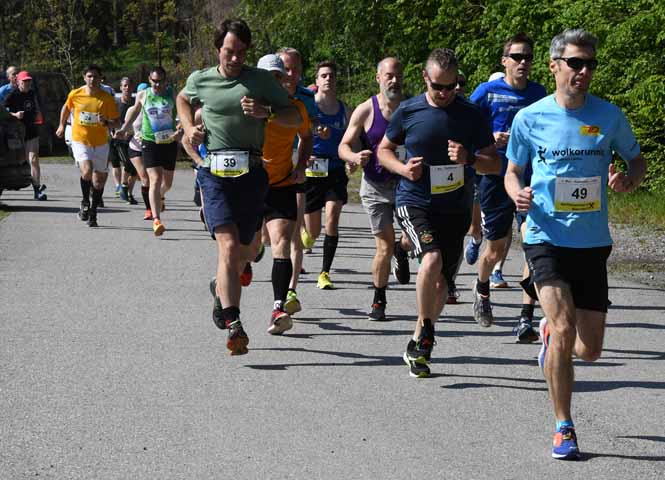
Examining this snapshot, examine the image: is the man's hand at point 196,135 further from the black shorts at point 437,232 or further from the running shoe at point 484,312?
the running shoe at point 484,312

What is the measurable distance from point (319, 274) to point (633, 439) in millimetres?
6307

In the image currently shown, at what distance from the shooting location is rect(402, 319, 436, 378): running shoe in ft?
24.9

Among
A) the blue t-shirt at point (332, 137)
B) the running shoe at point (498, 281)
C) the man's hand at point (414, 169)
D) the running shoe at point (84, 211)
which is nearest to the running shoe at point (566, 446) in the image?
the man's hand at point (414, 169)

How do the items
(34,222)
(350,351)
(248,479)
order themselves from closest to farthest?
(248,479)
(350,351)
(34,222)

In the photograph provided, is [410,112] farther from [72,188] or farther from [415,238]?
[72,188]

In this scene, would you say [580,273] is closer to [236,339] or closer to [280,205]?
[236,339]

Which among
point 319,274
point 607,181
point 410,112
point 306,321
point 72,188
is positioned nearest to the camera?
point 607,181

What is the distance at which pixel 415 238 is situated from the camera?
784 cm

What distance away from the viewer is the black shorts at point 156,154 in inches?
627

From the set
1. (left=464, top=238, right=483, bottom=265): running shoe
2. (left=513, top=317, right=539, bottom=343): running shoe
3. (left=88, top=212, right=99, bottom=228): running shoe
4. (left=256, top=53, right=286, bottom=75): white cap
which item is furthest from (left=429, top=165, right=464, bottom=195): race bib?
(left=88, top=212, right=99, bottom=228): running shoe

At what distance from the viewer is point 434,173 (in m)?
7.83

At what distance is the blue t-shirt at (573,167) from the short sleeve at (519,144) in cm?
4

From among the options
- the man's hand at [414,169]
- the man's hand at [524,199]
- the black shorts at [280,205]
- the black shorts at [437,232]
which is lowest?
the black shorts at [280,205]

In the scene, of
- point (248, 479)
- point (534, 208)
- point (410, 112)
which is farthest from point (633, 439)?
point (410, 112)
